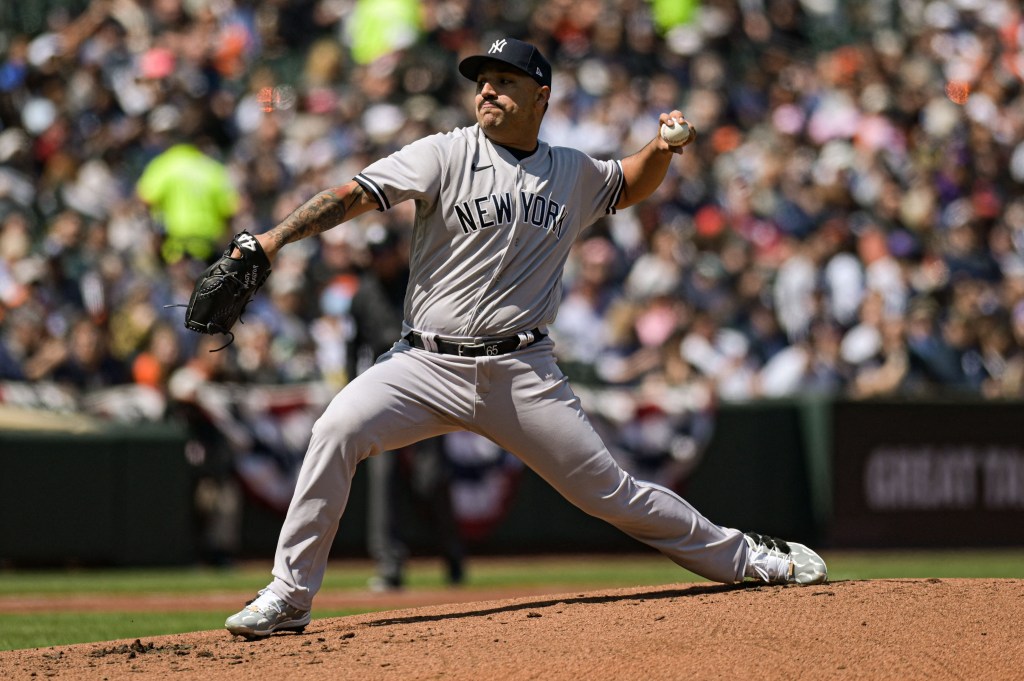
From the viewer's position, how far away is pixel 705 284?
1540 centimetres

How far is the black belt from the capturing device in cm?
631

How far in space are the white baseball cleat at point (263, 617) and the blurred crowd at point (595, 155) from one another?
493 cm

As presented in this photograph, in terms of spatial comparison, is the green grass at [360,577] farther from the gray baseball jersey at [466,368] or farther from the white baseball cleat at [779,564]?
the gray baseball jersey at [466,368]

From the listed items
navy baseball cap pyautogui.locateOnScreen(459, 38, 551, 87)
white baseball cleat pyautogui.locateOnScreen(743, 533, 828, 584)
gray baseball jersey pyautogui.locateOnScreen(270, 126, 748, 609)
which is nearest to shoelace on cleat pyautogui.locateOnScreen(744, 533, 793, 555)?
white baseball cleat pyautogui.locateOnScreen(743, 533, 828, 584)

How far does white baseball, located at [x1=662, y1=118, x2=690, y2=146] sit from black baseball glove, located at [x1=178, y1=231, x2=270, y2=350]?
171cm

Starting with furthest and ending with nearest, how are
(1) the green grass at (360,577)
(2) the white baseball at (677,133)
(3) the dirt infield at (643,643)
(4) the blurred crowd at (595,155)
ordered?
(4) the blurred crowd at (595,155) < (1) the green grass at (360,577) < (2) the white baseball at (677,133) < (3) the dirt infield at (643,643)

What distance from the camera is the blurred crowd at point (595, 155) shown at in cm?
1341

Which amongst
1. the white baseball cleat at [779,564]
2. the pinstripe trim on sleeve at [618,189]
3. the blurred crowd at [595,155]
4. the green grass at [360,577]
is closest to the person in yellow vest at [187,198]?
the blurred crowd at [595,155]

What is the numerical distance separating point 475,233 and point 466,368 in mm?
525

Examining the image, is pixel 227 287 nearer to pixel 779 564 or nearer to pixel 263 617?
pixel 263 617

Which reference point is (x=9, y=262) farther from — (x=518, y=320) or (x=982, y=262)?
(x=982, y=262)

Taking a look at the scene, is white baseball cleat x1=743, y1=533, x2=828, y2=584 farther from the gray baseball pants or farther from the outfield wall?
the outfield wall

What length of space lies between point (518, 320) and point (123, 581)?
5.90 m

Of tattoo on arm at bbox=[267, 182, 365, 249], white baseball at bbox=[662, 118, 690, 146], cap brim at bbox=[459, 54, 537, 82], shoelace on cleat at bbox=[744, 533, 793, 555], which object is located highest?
cap brim at bbox=[459, 54, 537, 82]
